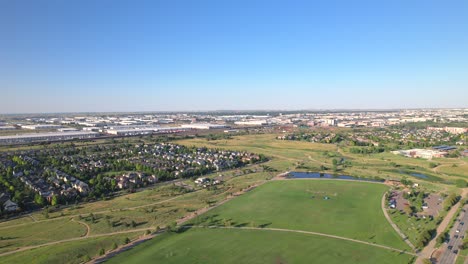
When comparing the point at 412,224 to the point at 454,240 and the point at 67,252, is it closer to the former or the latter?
the point at 454,240

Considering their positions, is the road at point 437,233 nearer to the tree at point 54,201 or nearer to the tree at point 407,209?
the tree at point 407,209

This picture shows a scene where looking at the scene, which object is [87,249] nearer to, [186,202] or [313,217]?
[186,202]

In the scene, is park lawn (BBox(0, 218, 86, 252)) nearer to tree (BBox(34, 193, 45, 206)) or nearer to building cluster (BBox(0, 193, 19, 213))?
building cluster (BBox(0, 193, 19, 213))

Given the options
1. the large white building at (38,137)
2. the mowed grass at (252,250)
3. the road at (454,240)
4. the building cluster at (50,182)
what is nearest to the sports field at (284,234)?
the mowed grass at (252,250)

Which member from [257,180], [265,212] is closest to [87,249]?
[265,212]

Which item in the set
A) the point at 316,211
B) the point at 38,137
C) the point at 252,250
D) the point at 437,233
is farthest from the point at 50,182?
the point at 38,137

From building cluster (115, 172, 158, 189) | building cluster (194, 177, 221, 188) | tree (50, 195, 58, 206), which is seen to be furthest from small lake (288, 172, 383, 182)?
tree (50, 195, 58, 206)

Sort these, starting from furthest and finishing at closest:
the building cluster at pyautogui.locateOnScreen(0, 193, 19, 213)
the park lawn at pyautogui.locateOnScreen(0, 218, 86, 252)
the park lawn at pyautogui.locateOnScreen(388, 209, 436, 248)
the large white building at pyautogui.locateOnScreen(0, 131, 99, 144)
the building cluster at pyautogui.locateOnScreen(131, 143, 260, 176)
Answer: the large white building at pyautogui.locateOnScreen(0, 131, 99, 144) < the building cluster at pyautogui.locateOnScreen(131, 143, 260, 176) < the building cluster at pyautogui.locateOnScreen(0, 193, 19, 213) < the park lawn at pyautogui.locateOnScreen(388, 209, 436, 248) < the park lawn at pyautogui.locateOnScreen(0, 218, 86, 252)
